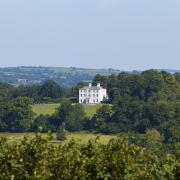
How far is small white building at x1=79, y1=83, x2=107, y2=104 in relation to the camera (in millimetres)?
160375

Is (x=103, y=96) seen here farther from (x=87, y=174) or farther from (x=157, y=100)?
(x=87, y=174)

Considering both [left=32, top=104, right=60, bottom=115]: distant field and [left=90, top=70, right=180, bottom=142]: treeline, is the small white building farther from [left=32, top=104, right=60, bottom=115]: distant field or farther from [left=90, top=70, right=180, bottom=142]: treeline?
[left=32, top=104, right=60, bottom=115]: distant field

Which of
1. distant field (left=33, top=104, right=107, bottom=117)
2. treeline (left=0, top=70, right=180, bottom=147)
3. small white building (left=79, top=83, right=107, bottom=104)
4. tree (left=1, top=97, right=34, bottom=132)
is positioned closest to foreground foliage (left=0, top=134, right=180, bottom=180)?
treeline (left=0, top=70, right=180, bottom=147)

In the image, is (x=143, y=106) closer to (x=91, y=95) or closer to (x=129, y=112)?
(x=129, y=112)

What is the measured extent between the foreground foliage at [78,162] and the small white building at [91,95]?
133 metres

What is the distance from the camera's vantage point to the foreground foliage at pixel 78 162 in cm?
2219

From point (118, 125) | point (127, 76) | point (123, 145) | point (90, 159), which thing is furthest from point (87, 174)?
point (127, 76)

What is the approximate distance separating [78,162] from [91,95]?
141m

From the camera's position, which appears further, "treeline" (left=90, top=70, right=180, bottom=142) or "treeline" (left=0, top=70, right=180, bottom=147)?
"treeline" (left=0, top=70, right=180, bottom=147)

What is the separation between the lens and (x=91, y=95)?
6471 inches

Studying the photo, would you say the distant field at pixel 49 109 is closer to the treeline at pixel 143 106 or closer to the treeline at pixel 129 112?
the treeline at pixel 129 112

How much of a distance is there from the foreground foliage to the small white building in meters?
133

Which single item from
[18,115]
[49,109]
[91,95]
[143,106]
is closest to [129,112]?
[143,106]

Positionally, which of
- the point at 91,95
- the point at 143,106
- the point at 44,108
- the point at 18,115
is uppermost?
the point at 143,106
